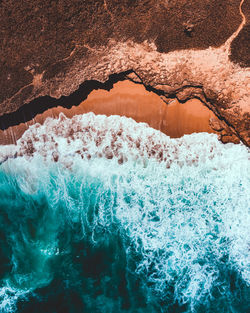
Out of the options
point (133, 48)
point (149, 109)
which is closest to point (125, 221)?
point (149, 109)

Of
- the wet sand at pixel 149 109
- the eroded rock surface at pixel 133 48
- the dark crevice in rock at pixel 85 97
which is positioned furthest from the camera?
the wet sand at pixel 149 109

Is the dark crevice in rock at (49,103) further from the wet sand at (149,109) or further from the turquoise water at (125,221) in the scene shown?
the turquoise water at (125,221)

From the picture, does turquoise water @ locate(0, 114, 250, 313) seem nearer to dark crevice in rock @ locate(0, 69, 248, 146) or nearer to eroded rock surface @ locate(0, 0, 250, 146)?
dark crevice in rock @ locate(0, 69, 248, 146)

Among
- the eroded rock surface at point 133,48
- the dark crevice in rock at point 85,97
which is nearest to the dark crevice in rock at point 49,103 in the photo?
the dark crevice in rock at point 85,97

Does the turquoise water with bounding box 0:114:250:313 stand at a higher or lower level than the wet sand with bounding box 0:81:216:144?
lower

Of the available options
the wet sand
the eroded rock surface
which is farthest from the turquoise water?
the eroded rock surface

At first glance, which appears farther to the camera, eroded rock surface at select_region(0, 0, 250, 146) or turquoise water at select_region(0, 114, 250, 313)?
turquoise water at select_region(0, 114, 250, 313)

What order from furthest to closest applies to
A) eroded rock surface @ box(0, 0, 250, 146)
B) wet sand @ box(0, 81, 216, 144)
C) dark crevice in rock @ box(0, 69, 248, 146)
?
wet sand @ box(0, 81, 216, 144) < dark crevice in rock @ box(0, 69, 248, 146) < eroded rock surface @ box(0, 0, 250, 146)
